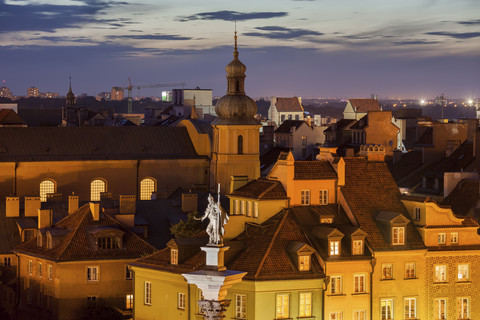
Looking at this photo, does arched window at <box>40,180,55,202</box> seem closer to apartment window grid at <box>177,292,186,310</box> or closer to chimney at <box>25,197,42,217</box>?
chimney at <box>25,197,42,217</box>

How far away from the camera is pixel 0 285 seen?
93.2 metres

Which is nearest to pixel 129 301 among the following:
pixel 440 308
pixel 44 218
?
pixel 44 218

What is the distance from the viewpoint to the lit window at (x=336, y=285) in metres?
75.5

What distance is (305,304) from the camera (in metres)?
73.8

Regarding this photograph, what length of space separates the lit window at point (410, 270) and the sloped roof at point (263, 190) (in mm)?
8595

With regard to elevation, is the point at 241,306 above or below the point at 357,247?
below

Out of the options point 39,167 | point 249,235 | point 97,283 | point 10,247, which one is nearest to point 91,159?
point 39,167

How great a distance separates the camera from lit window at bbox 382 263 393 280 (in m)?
77.9

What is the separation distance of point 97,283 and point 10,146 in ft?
132

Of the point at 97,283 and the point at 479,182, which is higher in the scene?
the point at 479,182

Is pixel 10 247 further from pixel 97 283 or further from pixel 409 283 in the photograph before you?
pixel 409 283

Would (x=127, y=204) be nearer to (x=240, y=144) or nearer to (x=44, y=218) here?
(x=44, y=218)

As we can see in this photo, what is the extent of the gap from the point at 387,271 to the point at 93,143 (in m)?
57.7

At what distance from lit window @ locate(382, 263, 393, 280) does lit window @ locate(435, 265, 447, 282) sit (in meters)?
3.30
